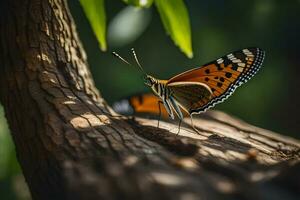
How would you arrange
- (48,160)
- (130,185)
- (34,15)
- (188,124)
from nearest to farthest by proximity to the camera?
(130,185) → (48,160) → (34,15) → (188,124)

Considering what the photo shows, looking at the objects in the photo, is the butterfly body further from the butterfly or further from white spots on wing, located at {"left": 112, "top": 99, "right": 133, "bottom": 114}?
white spots on wing, located at {"left": 112, "top": 99, "right": 133, "bottom": 114}

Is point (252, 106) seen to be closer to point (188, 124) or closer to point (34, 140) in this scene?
point (188, 124)

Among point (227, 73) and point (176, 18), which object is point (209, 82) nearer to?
point (227, 73)

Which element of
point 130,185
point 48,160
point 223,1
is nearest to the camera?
point 130,185

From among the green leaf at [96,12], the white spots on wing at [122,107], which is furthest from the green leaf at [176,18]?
the white spots on wing at [122,107]

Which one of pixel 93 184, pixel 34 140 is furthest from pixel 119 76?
pixel 93 184

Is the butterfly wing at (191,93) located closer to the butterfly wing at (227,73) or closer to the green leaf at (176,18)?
the butterfly wing at (227,73)
